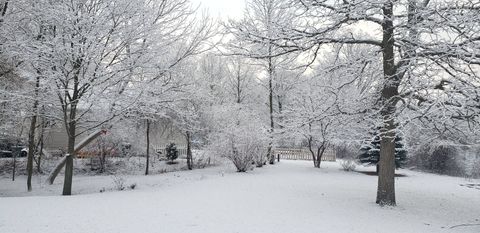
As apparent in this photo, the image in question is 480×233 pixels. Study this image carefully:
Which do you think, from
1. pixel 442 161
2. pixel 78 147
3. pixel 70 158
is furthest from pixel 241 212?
pixel 442 161

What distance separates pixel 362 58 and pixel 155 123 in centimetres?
1790

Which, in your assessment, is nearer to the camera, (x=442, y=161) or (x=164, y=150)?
(x=442, y=161)

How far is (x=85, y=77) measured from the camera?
35.0ft

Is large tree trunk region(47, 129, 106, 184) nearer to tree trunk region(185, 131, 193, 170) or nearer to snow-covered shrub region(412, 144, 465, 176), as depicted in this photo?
tree trunk region(185, 131, 193, 170)

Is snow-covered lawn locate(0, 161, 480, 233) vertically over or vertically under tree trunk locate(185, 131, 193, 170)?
under

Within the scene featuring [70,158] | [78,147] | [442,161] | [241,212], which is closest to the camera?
[241,212]

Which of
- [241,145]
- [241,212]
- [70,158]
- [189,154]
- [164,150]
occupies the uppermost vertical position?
[241,145]

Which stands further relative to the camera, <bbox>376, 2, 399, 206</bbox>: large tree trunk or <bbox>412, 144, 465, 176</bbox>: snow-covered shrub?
<bbox>412, 144, 465, 176</bbox>: snow-covered shrub

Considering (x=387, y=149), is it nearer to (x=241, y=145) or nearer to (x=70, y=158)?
(x=241, y=145)

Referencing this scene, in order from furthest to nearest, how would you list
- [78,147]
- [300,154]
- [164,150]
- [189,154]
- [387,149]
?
[300,154] < [164,150] < [189,154] < [78,147] < [387,149]

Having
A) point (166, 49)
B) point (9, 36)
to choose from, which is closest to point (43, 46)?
point (9, 36)

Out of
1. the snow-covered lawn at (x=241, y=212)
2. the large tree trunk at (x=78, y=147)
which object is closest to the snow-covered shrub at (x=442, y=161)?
the snow-covered lawn at (x=241, y=212)

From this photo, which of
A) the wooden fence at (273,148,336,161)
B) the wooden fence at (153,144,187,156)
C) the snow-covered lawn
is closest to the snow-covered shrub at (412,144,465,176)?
the wooden fence at (273,148,336,161)

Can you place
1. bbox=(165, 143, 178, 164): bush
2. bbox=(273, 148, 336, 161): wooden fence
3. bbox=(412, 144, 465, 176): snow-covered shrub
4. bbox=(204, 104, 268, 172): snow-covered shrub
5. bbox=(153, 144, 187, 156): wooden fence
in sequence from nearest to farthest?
bbox=(204, 104, 268, 172): snow-covered shrub
bbox=(412, 144, 465, 176): snow-covered shrub
bbox=(165, 143, 178, 164): bush
bbox=(153, 144, 187, 156): wooden fence
bbox=(273, 148, 336, 161): wooden fence
